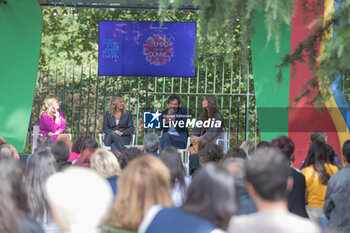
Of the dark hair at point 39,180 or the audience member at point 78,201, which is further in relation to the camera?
the dark hair at point 39,180

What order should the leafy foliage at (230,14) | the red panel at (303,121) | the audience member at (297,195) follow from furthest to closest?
1. the red panel at (303,121)
2. the audience member at (297,195)
3. the leafy foliage at (230,14)

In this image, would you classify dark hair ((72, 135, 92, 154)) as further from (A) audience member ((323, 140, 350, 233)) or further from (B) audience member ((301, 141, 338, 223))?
(A) audience member ((323, 140, 350, 233))

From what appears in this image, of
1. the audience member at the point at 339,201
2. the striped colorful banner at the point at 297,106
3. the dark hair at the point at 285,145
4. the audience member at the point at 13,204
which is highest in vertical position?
the striped colorful banner at the point at 297,106

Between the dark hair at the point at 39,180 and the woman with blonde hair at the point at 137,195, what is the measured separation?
1.05 metres

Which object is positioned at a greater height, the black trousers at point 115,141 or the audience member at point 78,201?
the audience member at point 78,201

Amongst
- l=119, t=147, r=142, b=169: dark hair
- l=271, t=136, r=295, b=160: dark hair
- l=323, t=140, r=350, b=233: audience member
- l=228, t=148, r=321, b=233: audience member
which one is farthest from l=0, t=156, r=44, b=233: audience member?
l=271, t=136, r=295, b=160: dark hair

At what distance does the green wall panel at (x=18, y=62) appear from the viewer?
311 inches

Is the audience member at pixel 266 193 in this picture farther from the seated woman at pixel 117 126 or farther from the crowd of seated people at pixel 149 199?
the seated woman at pixel 117 126

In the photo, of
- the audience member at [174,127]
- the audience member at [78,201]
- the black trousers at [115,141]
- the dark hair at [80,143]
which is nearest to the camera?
the audience member at [78,201]

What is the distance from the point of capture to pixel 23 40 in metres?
8.00

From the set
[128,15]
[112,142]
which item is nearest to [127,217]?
[112,142]

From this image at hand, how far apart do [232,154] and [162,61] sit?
442 centimetres

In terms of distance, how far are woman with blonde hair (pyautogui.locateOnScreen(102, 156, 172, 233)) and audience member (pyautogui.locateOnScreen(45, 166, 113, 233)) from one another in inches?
12.5

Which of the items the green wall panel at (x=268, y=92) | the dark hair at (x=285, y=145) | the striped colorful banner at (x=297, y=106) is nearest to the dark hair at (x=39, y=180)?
the dark hair at (x=285, y=145)
